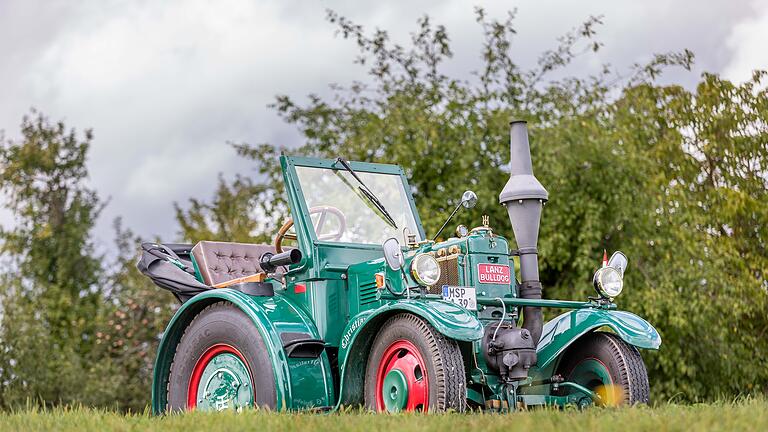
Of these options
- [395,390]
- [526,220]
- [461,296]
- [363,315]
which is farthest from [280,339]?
[526,220]

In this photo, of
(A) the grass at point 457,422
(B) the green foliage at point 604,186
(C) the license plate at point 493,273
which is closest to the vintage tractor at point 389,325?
(C) the license plate at point 493,273

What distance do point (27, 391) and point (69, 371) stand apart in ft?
2.80

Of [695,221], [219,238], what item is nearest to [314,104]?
[695,221]

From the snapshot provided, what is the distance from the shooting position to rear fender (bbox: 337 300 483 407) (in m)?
6.12

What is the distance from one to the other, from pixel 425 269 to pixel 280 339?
1.16m

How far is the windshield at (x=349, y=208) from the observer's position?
788cm

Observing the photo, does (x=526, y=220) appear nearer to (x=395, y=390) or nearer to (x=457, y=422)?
(x=395, y=390)

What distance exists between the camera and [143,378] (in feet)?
63.2

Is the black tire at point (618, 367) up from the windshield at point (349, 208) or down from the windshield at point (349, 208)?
down

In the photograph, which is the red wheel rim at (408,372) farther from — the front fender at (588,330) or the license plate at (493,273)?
the front fender at (588,330)

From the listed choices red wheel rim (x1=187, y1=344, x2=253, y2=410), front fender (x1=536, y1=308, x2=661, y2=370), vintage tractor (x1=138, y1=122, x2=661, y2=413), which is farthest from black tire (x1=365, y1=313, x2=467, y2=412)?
red wheel rim (x1=187, y1=344, x2=253, y2=410)

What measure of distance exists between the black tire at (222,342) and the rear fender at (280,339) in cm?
8

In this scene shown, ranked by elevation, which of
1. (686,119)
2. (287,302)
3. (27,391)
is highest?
(686,119)

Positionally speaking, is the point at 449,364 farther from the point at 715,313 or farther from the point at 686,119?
the point at 686,119
